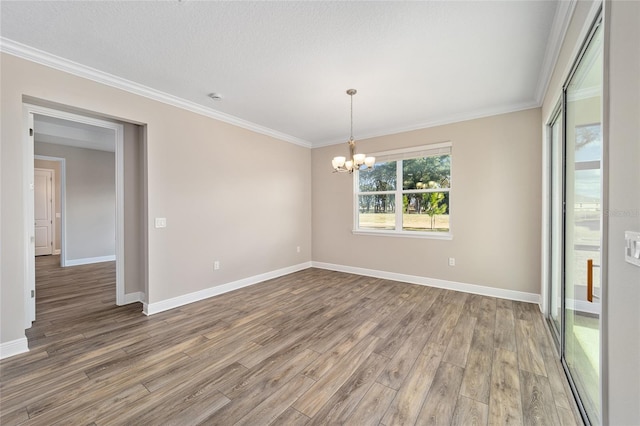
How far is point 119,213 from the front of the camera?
11.8 ft

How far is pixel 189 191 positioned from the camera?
3654 mm

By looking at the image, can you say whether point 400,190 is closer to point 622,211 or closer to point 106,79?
point 622,211

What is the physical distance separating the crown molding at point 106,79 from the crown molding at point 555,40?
3860 millimetres

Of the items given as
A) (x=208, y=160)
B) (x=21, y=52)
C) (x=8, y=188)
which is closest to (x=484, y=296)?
(x=208, y=160)

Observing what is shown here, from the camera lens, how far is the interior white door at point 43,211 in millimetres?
6758

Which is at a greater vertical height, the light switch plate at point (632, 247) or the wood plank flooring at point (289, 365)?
the light switch plate at point (632, 247)

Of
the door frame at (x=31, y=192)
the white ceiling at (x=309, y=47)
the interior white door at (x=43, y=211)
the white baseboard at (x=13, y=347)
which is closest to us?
the white ceiling at (x=309, y=47)

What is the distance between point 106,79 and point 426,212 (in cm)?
476

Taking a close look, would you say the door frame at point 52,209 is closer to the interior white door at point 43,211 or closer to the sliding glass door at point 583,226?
the interior white door at point 43,211

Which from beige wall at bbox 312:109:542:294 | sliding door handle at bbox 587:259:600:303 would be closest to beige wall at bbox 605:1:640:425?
sliding door handle at bbox 587:259:600:303

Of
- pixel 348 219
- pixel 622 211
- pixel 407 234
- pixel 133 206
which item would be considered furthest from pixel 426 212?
pixel 133 206

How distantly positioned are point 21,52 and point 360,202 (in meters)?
4.78

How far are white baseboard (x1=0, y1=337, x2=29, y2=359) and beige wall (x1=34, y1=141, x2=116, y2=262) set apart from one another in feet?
14.0

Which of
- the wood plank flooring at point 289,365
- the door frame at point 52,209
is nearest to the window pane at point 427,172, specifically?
the wood plank flooring at point 289,365
